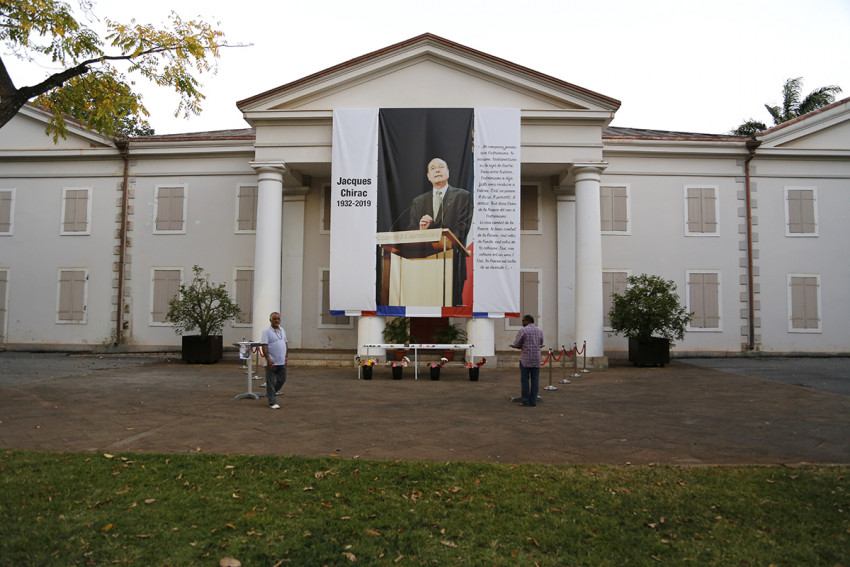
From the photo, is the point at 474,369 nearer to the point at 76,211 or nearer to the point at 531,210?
the point at 531,210

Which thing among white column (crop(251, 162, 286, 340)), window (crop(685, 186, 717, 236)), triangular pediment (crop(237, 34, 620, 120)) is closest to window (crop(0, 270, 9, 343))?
white column (crop(251, 162, 286, 340))

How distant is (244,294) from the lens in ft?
64.7

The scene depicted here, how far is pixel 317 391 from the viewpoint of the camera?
37.8 ft

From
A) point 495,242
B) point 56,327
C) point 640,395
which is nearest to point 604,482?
point 640,395

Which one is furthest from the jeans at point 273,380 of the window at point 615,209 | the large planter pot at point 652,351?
the window at point 615,209

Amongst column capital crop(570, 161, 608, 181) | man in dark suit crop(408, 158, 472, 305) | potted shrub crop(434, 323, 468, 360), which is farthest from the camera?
column capital crop(570, 161, 608, 181)

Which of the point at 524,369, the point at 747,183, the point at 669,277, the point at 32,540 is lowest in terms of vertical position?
the point at 32,540

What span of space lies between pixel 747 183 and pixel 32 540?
68.5 ft

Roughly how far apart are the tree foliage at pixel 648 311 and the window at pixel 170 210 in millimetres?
13956

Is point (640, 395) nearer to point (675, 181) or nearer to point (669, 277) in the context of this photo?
point (669, 277)

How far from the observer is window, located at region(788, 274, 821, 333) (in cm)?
1938

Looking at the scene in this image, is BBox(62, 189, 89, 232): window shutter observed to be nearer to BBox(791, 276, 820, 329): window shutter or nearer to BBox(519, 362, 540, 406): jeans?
BBox(519, 362, 540, 406): jeans

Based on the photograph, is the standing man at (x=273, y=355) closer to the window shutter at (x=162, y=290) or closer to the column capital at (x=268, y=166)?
the column capital at (x=268, y=166)

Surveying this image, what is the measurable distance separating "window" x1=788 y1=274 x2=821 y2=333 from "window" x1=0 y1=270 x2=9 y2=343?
2554 cm
